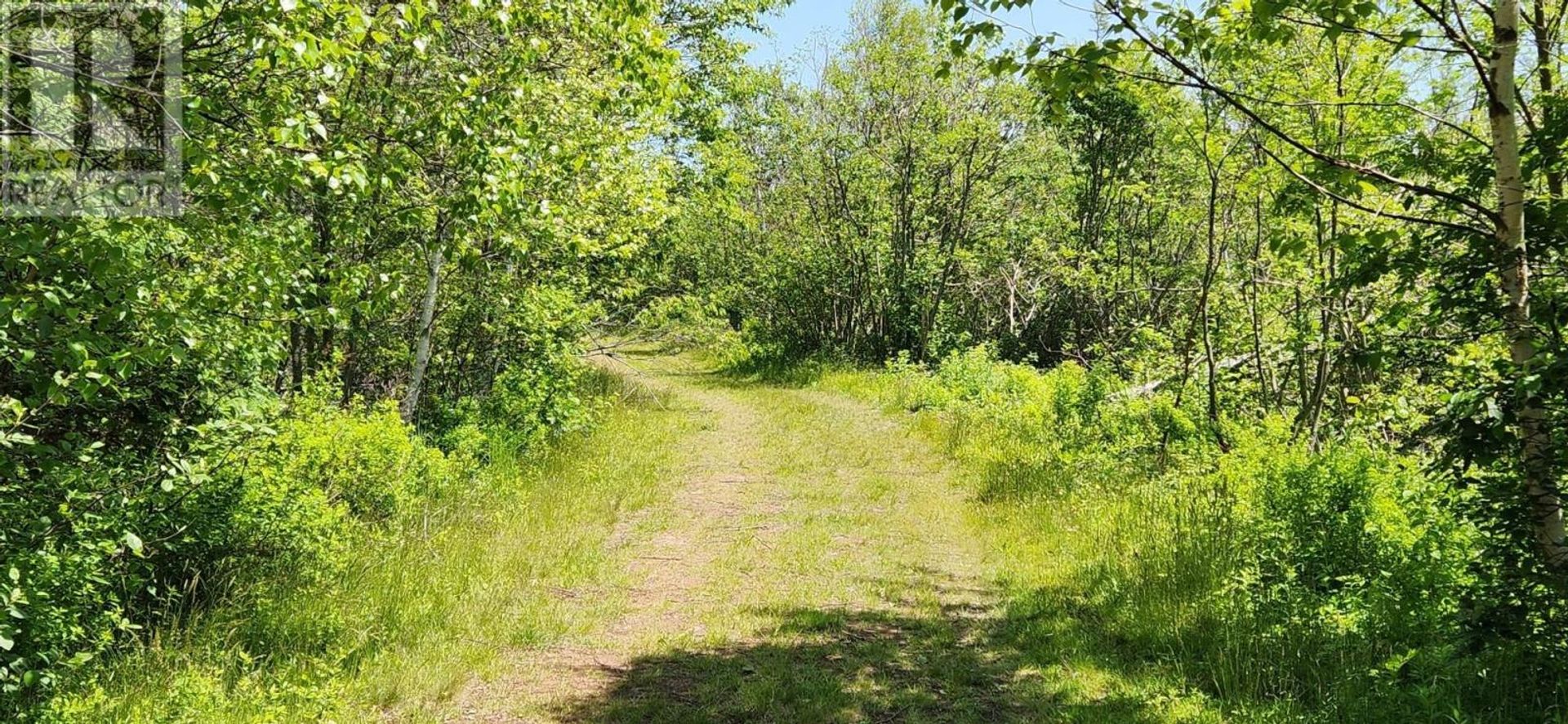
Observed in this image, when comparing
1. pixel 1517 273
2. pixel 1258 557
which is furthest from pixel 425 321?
pixel 1517 273

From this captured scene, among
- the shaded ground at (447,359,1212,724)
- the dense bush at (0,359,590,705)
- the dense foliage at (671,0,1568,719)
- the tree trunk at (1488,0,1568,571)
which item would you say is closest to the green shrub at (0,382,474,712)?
the dense bush at (0,359,590,705)

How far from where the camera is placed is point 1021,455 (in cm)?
1013

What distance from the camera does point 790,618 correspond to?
6137mm

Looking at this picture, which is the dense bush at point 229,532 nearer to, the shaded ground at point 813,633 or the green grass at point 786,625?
the green grass at point 786,625

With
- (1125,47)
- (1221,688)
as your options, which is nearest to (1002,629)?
(1221,688)

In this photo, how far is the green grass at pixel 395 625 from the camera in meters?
3.95

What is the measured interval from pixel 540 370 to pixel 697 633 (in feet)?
21.1

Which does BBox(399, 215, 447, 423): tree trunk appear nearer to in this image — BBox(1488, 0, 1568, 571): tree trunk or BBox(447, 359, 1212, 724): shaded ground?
BBox(447, 359, 1212, 724): shaded ground

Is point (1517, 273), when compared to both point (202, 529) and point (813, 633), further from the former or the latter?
point (202, 529)

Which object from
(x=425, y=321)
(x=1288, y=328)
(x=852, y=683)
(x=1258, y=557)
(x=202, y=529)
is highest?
(x=1288, y=328)

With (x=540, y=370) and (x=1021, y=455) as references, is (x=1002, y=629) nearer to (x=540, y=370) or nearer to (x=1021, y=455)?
(x=1021, y=455)

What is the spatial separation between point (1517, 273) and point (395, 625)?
6.24 meters

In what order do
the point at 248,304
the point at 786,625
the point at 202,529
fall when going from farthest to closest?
the point at 786,625 → the point at 248,304 → the point at 202,529

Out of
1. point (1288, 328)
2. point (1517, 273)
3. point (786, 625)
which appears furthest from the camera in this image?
point (1288, 328)
